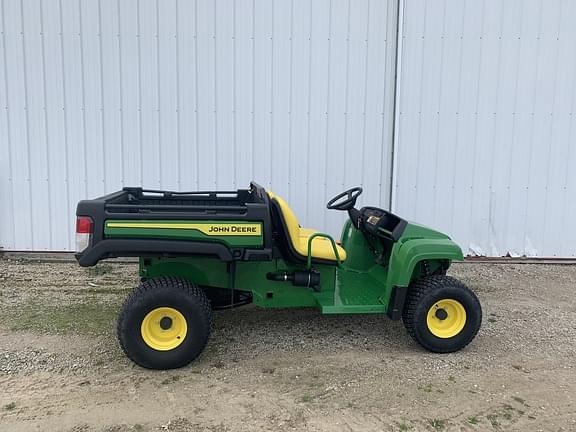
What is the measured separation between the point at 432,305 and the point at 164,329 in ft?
6.04

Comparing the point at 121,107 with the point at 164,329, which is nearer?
the point at 164,329

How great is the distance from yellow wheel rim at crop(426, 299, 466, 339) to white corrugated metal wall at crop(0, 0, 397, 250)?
245cm

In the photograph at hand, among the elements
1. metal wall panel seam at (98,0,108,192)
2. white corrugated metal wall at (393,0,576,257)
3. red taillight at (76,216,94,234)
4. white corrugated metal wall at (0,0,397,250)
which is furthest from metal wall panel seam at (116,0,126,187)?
white corrugated metal wall at (393,0,576,257)

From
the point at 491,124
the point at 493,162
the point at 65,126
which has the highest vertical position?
the point at 491,124

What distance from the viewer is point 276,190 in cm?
583

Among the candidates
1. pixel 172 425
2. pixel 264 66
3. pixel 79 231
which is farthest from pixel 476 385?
pixel 264 66

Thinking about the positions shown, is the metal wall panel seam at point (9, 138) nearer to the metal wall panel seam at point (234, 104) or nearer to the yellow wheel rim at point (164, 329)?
the metal wall panel seam at point (234, 104)

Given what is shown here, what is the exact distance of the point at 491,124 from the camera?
5.88 m

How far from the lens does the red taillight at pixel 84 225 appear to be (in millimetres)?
3141

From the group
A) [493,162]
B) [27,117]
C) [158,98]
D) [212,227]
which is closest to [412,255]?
[212,227]

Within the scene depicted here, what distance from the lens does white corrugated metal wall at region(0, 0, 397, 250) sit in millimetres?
5582

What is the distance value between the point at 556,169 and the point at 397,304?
372cm

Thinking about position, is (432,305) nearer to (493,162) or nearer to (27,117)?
(493,162)

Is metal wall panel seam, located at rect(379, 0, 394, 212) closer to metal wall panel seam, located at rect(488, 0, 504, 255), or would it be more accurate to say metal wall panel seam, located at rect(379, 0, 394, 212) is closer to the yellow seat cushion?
metal wall panel seam, located at rect(488, 0, 504, 255)
